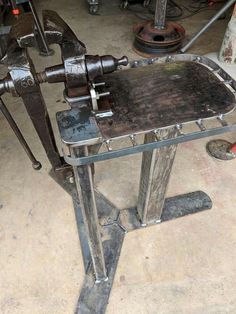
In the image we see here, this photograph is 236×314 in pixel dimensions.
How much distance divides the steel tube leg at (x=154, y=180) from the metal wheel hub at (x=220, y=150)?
2.07 feet

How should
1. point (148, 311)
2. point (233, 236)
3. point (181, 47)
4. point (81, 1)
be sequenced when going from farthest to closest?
point (81, 1), point (181, 47), point (233, 236), point (148, 311)

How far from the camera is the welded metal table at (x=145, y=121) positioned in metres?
0.77

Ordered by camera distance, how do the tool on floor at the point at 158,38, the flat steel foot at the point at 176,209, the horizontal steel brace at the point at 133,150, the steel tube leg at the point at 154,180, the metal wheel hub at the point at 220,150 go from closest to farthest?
the horizontal steel brace at the point at 133,150 < the steel tube leg at the point at 154,180 < the flat steel foot at the point at 176,209 < the metal wheel hub at the point at 220,150 < the tool on floor at the point at 158,38

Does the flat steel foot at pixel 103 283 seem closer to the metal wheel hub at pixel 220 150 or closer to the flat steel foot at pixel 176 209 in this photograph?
the flat steel foot at pixel 176 209

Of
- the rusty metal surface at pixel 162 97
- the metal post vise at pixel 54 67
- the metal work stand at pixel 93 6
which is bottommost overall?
the metal work stand at pixel 93 6

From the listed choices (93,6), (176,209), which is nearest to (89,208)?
(176,209)

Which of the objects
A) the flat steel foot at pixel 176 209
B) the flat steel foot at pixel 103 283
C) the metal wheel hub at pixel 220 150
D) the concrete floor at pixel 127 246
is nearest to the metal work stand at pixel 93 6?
the concrete floor at pixel 127 246

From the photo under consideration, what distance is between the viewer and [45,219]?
1.57 metres

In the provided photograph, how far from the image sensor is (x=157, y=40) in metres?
2.63

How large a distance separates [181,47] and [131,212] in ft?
6.15

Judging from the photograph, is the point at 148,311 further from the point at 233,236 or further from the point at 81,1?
the point at 81,1

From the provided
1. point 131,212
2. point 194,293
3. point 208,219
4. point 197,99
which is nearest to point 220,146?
point 208,219

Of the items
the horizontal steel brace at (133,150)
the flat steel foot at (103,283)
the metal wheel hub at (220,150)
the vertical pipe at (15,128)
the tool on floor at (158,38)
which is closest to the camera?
the horizontal steel brace at (133,150)

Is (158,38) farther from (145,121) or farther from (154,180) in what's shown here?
(145,121)
